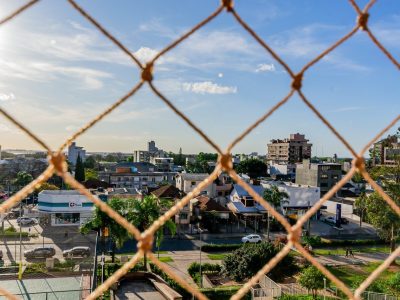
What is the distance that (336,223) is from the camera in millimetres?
20516

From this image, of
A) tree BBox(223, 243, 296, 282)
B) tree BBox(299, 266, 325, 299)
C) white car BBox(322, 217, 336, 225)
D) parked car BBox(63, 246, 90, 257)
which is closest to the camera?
tree BBox(299, 266, 325, 299)

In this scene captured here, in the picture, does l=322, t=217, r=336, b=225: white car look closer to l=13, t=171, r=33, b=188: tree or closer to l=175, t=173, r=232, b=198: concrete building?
l=175, t=173, r=232, b=198: concrete building

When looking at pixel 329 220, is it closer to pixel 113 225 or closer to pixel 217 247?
pixel 217 247

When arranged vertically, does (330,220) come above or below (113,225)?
below

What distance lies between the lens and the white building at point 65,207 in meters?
17.4

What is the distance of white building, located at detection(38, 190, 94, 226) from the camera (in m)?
17.4

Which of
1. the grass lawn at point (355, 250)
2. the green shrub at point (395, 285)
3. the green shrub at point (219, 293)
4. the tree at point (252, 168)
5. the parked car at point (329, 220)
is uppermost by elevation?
the tree at point (252, 168)

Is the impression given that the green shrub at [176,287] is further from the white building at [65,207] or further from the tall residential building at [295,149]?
the tall residential building at [295,149]

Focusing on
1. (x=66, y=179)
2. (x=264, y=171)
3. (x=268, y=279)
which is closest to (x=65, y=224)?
(x=268, y=279)

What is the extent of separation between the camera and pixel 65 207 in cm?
1745

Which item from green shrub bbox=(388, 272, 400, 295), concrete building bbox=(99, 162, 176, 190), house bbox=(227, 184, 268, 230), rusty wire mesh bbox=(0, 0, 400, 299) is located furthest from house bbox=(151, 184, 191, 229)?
rusty wire mesh bbox=(0, 0, 400, 299)

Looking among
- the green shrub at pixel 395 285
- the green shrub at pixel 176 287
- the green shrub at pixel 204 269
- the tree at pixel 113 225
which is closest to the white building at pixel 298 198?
the green shrub at pixel 204 269

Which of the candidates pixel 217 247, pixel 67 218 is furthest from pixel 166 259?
pixel 67 218

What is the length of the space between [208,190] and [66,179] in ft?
72.9
